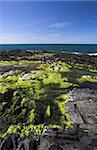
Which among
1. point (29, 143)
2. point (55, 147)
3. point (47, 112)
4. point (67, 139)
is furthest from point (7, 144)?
point (47, 112)

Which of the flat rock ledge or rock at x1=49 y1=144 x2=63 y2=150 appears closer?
rock at x1=49 y1=144 x2=63 y2=150

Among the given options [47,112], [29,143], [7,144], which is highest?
[47,112]

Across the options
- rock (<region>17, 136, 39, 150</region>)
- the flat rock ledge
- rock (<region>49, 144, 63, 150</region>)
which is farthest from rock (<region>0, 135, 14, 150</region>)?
rock (<region>49, 144, 63, 150</region>)

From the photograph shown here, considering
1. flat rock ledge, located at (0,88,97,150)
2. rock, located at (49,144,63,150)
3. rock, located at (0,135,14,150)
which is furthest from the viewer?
rock, located at (0,135,14,150)

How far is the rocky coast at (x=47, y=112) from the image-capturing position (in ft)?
28.8

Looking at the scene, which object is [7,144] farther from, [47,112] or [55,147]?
[47,112]

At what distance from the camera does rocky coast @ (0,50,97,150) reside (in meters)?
8.77

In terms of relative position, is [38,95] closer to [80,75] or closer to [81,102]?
[81,102]

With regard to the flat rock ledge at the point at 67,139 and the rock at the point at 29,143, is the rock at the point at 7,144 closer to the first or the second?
the flat rock ledge at the point at 67,139

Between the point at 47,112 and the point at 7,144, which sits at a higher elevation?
the point at 47,112

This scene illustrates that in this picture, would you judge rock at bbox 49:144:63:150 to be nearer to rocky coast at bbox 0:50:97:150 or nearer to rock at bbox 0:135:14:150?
rocky coast at bbox 0:50:97:150

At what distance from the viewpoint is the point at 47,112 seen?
37.5ft

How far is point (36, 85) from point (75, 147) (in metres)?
7.19

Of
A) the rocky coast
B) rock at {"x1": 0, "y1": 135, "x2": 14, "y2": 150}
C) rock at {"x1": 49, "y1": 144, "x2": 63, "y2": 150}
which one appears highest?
the rocky coast
